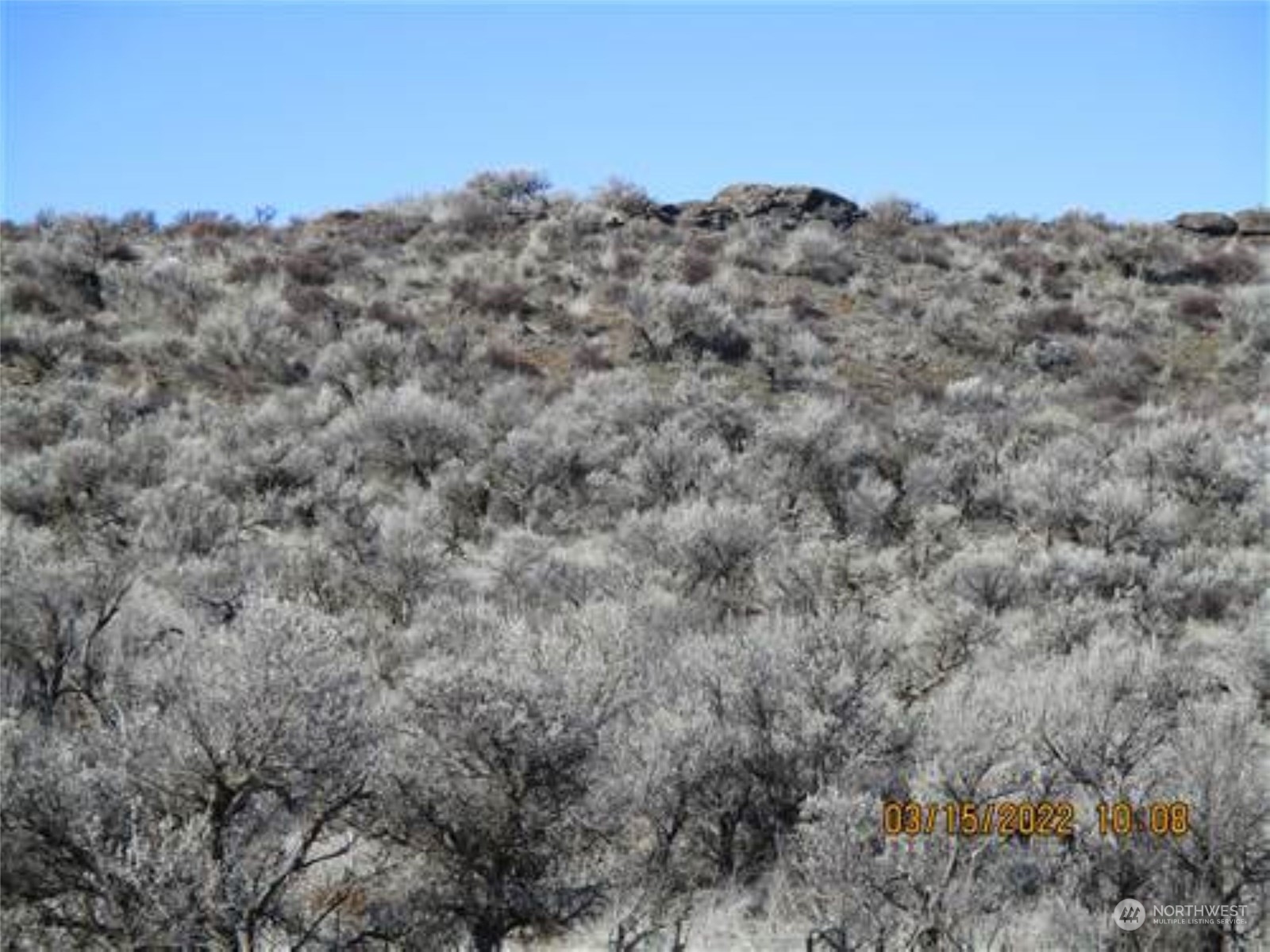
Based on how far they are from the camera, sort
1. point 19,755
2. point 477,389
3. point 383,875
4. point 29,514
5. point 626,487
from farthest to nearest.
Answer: point 477,389, point 626,487, point 29,514, point 383,875, point 19,755

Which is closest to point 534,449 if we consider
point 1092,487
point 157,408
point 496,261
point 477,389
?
point 477,389

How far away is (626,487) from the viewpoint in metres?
23.1

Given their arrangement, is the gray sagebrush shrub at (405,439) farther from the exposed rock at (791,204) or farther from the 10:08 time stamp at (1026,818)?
the exposed rock at (791,204)

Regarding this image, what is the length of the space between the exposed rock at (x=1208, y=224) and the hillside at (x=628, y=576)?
14.8 inches

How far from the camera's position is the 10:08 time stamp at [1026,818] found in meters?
7.87

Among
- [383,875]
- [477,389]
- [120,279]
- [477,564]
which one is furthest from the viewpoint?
[120,279]

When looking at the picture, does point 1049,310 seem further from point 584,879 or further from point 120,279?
point 584,879

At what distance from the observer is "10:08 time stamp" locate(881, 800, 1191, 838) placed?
25.8ft

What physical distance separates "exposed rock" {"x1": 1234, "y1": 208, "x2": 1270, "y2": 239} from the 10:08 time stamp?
4214 cm

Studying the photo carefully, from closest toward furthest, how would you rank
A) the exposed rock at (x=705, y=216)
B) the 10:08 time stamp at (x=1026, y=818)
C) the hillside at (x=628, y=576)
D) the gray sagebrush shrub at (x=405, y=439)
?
the hillside at (x=628, y=576)
the 10:08 time stamp at (x=1026, y=818)
the gray sagebrush shrub at (x=405, y=439)
the exposed rock at (x=705, y=216)

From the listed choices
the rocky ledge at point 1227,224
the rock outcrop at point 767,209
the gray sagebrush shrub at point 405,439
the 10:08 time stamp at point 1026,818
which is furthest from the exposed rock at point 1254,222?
the 10:08 time stamp at point 1026,818

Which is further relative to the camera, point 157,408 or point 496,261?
point 496,261

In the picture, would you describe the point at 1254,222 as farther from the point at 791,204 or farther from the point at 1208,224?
the point at 791,204

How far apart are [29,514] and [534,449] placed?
9399 mm
